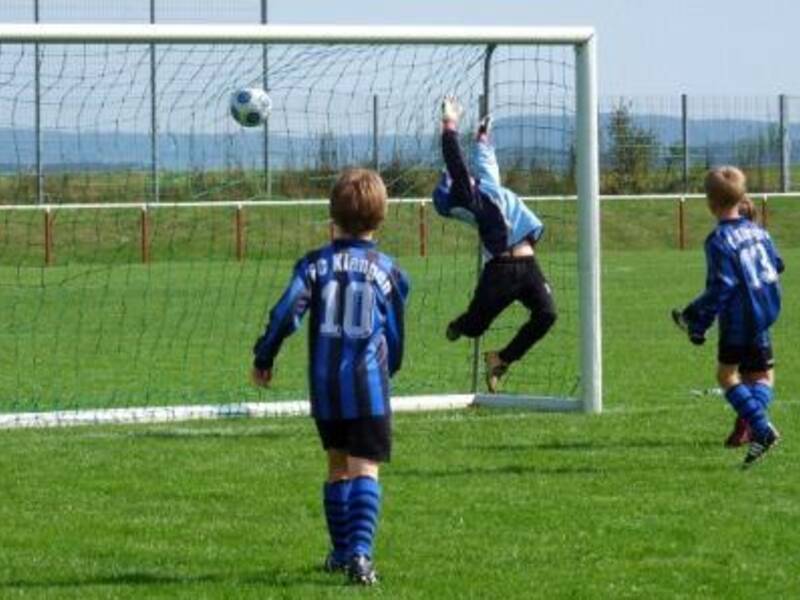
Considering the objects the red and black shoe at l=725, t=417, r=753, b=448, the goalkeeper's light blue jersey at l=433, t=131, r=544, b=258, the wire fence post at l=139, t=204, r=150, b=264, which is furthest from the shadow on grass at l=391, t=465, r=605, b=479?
the wire fence post at l=139, t=204, r=150, b=264

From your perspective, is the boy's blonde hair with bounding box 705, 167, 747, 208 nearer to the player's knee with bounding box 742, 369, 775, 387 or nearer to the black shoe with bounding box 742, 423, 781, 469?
the player's knee with bounding box 742, 369, 775, 387

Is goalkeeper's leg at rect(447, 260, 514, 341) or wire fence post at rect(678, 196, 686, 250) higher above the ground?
wire fence post at rect(678, 196, 686, 250)

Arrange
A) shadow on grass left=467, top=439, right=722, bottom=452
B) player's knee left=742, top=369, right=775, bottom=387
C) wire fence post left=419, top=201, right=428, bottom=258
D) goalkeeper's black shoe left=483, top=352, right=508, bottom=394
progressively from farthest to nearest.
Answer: wire fence post left=419, top=201, right=428, bottom=258
goalkeeper's black shoe left=483, top=352, right=508, bottom=394
shadow on grass left=467, top=439, right=722, bottom=452
player's knee left=742, top=369, right=775, bottom=387

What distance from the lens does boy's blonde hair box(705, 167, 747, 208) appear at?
12680 millimetres

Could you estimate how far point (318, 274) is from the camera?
949cm

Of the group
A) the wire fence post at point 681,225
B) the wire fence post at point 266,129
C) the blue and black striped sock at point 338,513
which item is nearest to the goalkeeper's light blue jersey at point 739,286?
the blue and black striped sock at point 338,513

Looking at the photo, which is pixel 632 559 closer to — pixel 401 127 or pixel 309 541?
pixel 309 541

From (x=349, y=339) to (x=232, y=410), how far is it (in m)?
6.35

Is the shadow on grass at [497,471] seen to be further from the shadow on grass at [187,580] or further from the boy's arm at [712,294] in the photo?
the shadow on grass at [187,580]

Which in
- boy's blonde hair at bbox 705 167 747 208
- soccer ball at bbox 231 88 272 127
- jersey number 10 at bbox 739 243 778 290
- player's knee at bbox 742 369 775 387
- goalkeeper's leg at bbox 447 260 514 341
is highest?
soccer ball at bbox 231 88 272 127

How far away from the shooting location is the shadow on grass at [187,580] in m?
9.46

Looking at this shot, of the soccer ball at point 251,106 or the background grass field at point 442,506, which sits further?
the soccer ball at point 251,106

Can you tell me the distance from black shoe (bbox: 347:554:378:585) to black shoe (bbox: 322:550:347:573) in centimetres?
8

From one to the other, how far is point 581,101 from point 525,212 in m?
0.94
